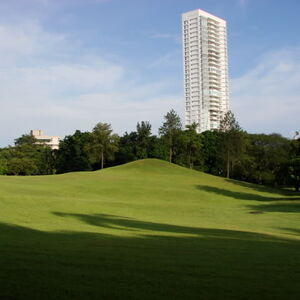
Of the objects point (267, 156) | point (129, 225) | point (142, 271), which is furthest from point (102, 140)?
point (142, 271)

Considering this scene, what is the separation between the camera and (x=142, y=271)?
27.0ft

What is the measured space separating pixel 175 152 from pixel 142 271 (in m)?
82.7

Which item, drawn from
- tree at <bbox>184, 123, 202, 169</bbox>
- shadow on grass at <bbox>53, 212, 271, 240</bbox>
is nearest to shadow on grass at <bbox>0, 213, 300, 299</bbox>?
shadow on grass at <bbox>53, 212, 271, 240</bbox>

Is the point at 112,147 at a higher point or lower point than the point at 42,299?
higher

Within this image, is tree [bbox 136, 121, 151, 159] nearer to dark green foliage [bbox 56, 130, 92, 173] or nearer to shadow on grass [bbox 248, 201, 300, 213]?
dark green foliage [bbox 56, 130, 92, 173]

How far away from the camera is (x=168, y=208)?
32.1 m

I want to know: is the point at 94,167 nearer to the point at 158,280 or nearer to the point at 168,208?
the point at 168,208

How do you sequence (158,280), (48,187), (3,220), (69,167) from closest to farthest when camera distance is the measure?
(158,280) → (3,220) → (48,187) → (69,167)

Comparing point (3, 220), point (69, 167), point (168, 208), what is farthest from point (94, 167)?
point (3, 220)

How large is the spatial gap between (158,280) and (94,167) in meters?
94.2

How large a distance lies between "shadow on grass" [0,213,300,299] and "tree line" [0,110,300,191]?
64.4 m

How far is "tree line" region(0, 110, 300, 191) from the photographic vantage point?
7793 cm

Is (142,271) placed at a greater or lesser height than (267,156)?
lesser

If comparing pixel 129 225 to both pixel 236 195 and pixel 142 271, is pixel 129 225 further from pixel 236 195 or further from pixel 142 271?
pixel 236 195
